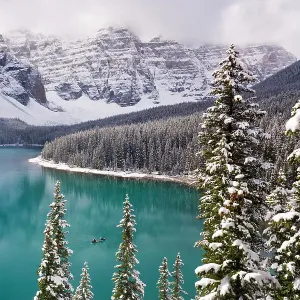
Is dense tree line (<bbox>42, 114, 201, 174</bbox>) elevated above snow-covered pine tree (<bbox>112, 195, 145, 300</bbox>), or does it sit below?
above

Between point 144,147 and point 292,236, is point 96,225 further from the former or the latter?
point 292,236

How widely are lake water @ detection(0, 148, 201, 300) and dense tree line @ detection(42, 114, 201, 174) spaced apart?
1546 centimetres

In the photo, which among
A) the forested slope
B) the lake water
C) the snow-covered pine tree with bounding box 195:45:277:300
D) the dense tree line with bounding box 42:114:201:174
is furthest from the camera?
the dense tree line with bounding box 42:114:201:174

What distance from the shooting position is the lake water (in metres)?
57.5

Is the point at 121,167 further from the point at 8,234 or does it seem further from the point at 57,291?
the point at 57,291

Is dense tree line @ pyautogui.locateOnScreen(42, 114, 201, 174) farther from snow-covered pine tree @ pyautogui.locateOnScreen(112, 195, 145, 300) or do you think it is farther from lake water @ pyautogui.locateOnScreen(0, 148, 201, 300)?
snow-covered pine tree @ pyautogui.locateOnScreen(112, 195, 145, 300)

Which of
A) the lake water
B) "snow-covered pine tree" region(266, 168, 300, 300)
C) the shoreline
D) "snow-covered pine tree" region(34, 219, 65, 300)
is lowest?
the lake water

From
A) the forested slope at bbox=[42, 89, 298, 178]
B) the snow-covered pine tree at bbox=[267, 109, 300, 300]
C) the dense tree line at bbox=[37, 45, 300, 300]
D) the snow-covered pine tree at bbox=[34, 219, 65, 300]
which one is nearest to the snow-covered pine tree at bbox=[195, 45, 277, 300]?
the dense tree line at bbox=[37, 45, 300, 300]

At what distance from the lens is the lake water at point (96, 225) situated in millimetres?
57500

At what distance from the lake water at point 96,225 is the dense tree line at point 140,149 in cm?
1546

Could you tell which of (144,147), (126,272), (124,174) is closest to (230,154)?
(126,272)

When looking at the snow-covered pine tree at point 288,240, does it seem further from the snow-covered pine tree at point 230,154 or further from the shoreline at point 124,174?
the shoreline at point 124,174

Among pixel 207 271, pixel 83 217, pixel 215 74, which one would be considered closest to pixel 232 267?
pixel 207 271

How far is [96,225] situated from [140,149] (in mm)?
74092
